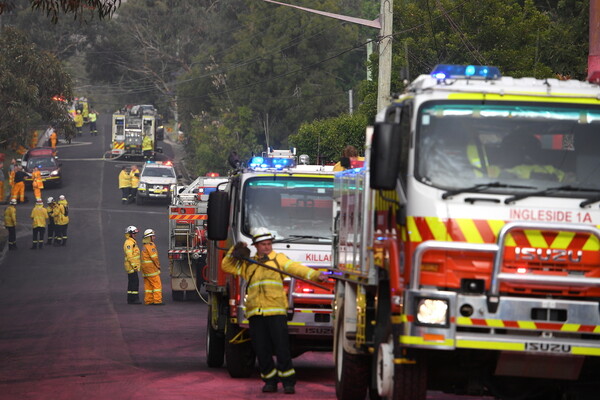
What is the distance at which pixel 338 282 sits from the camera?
39.5ft

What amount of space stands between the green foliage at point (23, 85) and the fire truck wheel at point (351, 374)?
113 ft

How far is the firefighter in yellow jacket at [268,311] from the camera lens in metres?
12.6

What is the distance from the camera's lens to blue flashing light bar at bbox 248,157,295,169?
47.8 ft

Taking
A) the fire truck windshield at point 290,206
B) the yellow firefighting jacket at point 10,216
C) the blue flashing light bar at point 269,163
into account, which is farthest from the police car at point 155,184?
the fire truck windshield at point 290,206

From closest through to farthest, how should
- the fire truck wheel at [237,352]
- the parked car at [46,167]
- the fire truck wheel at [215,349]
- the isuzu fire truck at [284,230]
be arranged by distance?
1. the isuzu fire truck at [284,230]
2. the fire truck wheel at [237,352]
3. the fire truck wheel at [215,349]
4. the parked car at [46,167]

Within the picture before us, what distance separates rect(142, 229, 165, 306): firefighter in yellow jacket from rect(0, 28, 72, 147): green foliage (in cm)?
1988

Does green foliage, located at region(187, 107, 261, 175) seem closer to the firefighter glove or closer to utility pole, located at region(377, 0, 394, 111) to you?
utility pole, located at region(377, 0, 394, 111)

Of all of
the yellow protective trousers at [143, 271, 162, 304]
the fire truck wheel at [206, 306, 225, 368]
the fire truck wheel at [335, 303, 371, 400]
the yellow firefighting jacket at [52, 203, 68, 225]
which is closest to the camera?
the fire truck wheel at [335, 303, 371, 400]

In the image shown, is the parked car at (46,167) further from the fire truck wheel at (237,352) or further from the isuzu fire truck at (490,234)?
the isuzu fire truck at (490,234)

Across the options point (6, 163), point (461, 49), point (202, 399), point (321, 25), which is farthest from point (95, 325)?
point (321, 25)

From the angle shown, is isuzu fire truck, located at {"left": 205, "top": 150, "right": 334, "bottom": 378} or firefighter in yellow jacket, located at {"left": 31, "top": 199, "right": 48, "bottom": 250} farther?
firefighter in yellow jacket, located at {"left": 31, "top": 199, "right": 48, "bottom": 250}

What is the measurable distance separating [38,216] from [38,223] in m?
0.28

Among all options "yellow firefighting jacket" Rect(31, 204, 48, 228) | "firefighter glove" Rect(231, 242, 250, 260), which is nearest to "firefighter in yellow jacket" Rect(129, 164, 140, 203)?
"yellow firefighting jacket" Rect(31, 204, 48, 228)

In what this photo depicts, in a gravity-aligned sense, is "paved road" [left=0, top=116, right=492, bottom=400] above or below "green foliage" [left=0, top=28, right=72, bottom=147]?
below
